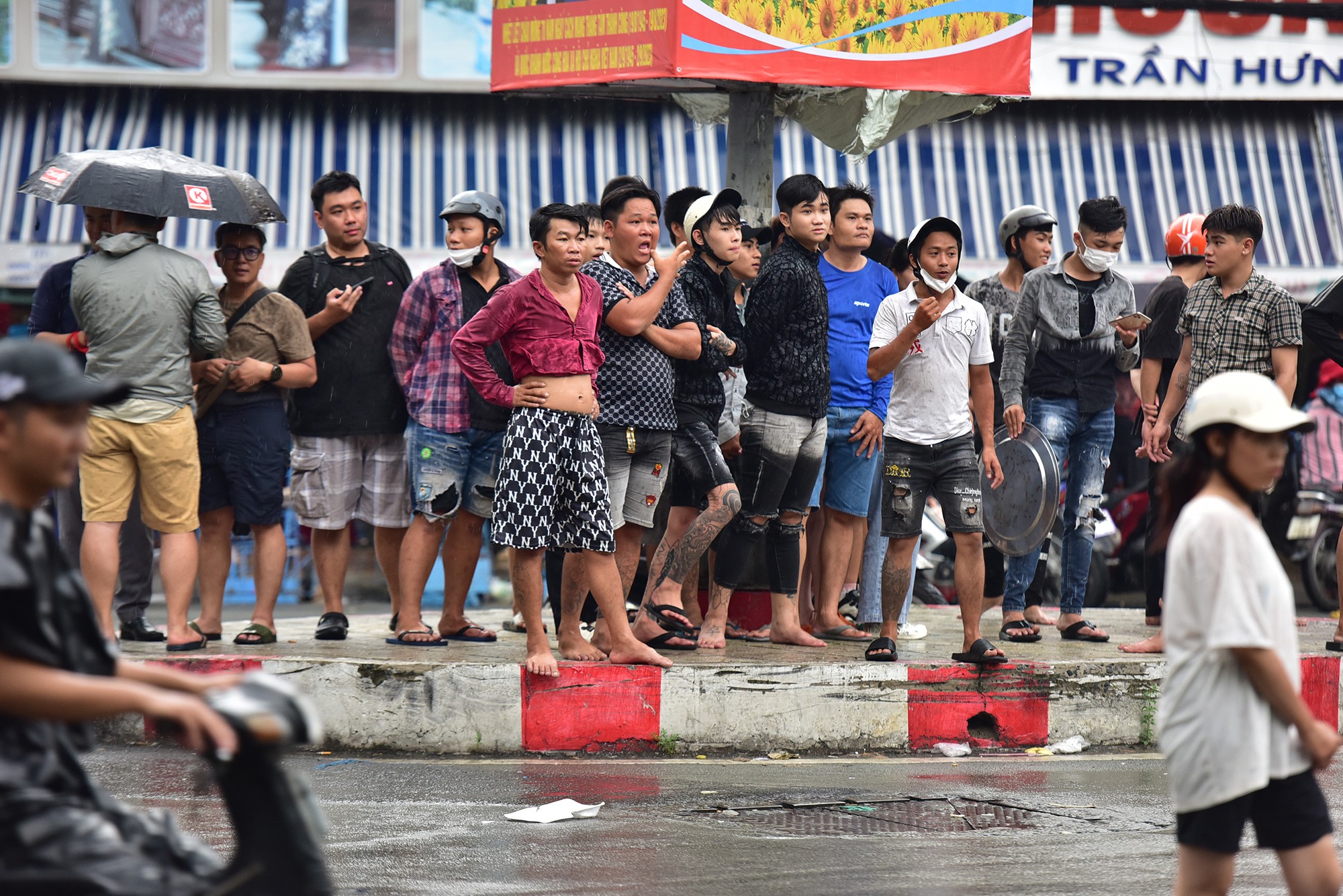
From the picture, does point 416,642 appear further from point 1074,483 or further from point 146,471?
point 1074,483

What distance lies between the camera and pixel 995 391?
9.44m

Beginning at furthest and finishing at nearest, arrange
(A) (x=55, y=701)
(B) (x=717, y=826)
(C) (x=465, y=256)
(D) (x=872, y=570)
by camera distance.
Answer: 1. (D) (x=872, y=570)
2. (C) (x=465, y=256)
3. (B) (x=717, y=826)
4. (A) (x=55, y=701)

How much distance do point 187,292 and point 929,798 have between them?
389 cm

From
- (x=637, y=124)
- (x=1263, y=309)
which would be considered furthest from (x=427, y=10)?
(x=1263, y=309)

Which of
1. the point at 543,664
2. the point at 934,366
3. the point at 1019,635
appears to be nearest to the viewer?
the point at 543,664

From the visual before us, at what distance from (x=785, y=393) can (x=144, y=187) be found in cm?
301

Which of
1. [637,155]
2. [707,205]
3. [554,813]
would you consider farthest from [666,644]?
[637,155]

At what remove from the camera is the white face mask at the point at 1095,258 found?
327 inches

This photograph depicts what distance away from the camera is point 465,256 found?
7805 mm

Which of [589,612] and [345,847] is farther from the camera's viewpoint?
[589,612]

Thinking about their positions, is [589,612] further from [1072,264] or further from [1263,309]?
[1263,309]

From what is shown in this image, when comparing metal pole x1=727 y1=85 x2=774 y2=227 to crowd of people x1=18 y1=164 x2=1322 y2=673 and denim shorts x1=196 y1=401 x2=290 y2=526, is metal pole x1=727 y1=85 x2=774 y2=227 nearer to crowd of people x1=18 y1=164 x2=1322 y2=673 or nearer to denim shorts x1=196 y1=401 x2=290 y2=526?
crowd of people x1=18 y1=164 x2=1322 y2=673

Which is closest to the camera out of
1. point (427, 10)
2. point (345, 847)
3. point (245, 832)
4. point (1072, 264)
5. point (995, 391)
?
point (245, 832)

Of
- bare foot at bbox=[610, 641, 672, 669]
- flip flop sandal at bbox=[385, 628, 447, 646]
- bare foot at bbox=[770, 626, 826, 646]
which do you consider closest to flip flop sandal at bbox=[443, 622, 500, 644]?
flip flop sandal at bbox=[385, 628, 447, 646]
